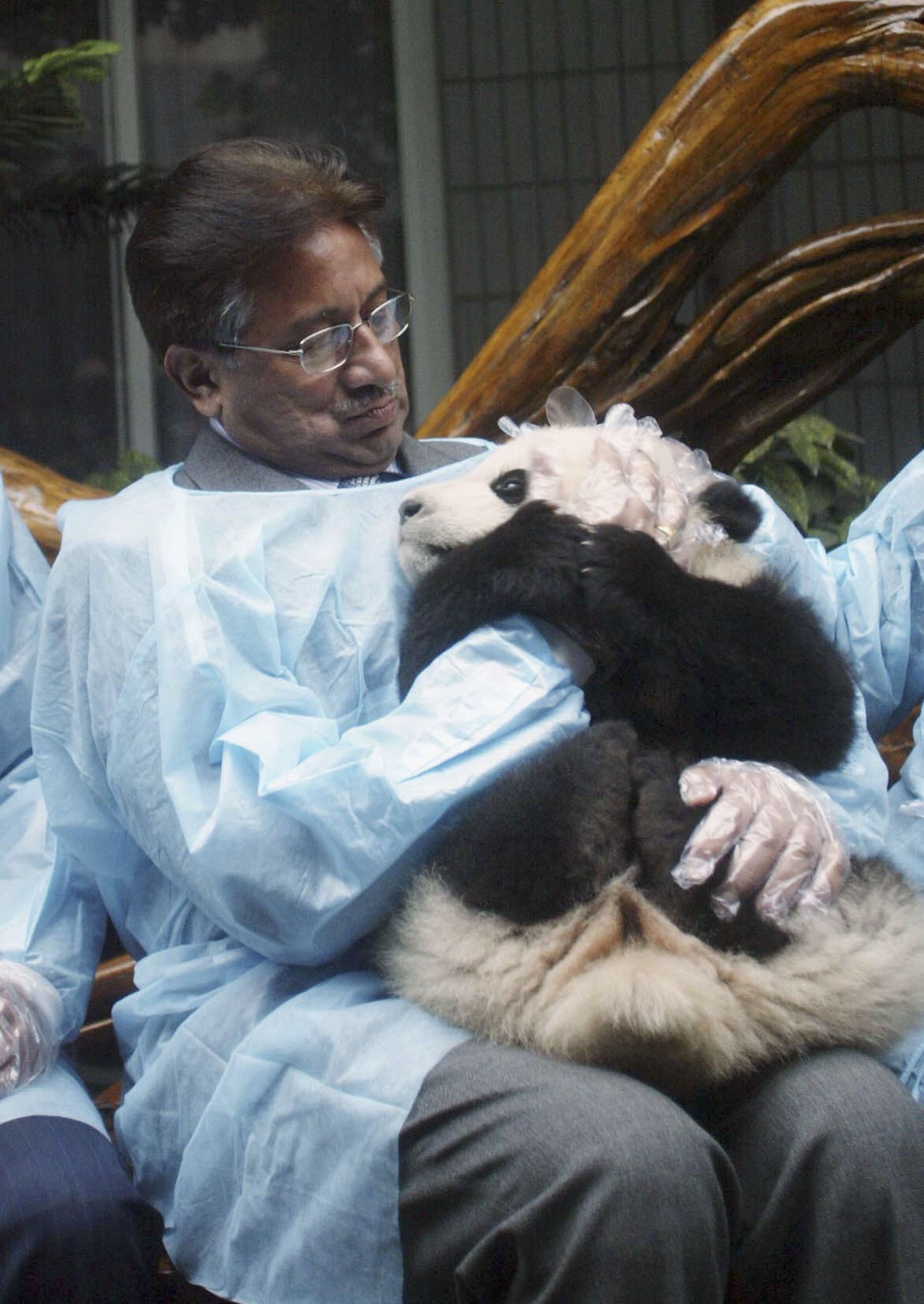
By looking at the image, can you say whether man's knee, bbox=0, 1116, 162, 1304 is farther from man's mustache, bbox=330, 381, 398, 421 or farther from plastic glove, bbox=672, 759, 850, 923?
man's mustache, bbox=330, 381, 398, 421

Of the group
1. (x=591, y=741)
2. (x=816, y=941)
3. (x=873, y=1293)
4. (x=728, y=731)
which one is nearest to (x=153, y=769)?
(x=591, y=741)

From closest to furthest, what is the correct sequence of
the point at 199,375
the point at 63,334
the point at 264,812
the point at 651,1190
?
the point at 651,1190, the point at 264,812, the point at 199,375, the point at 63,334

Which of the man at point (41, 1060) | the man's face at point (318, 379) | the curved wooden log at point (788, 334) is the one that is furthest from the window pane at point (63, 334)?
the man's face at point (318, 379)

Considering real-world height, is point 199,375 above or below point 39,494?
above

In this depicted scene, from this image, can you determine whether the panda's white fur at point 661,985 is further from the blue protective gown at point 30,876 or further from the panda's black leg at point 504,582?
the blue protective gown at point 30,876

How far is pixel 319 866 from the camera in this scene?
1587 millimetres

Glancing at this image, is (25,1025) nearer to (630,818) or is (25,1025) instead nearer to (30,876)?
(30,876)

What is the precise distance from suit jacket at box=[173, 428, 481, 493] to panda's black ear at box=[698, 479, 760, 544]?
452 millimetres

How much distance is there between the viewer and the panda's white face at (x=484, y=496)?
1751mm

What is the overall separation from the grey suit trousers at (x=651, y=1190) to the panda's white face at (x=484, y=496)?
23.2 inches

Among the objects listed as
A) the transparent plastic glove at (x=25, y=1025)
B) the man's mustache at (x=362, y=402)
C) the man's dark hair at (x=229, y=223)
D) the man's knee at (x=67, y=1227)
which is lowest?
the man's knee at (x=67, y=1227)

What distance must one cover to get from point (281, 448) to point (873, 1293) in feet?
3.97

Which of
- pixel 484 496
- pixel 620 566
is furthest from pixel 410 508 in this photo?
pixel 620 566

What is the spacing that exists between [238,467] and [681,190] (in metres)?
1.19
